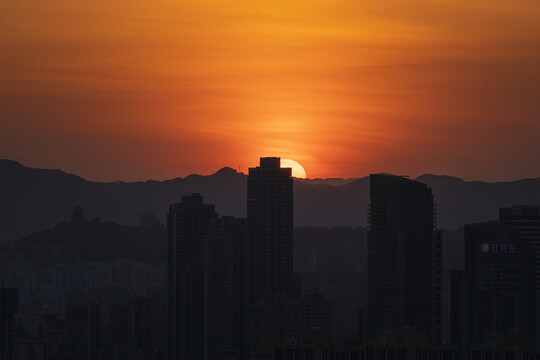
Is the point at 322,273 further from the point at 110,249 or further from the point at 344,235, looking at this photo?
the point at 110,249

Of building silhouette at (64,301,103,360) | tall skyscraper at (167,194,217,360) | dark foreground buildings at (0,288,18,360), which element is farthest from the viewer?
tall skyscraper at (167,194,217,360)

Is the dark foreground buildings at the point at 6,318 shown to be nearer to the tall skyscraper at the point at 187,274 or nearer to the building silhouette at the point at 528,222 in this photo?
the tall skyscraper at the point at 187,274

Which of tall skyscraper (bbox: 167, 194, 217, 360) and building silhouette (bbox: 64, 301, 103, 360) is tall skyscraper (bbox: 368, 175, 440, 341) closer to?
tall skyscraper (bbox: 167, 194, 217, 360)

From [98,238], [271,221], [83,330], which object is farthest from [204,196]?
[98,238]

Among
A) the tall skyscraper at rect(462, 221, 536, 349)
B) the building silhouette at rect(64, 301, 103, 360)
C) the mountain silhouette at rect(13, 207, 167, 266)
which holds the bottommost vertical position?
the building silhouette at rect(64, 301, 103, 360)

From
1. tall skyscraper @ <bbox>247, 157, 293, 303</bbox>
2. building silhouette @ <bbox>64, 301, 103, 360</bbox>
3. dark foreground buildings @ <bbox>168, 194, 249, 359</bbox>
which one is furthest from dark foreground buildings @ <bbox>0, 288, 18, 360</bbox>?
tall skyscraper @ <bbox>247, 157, 293, 303</bbox>

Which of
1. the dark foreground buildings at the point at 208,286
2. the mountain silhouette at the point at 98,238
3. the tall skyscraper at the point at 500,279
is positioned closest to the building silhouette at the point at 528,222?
the tall skyscraper at the point at 500,279

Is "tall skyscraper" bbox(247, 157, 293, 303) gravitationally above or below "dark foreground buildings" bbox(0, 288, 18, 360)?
above
